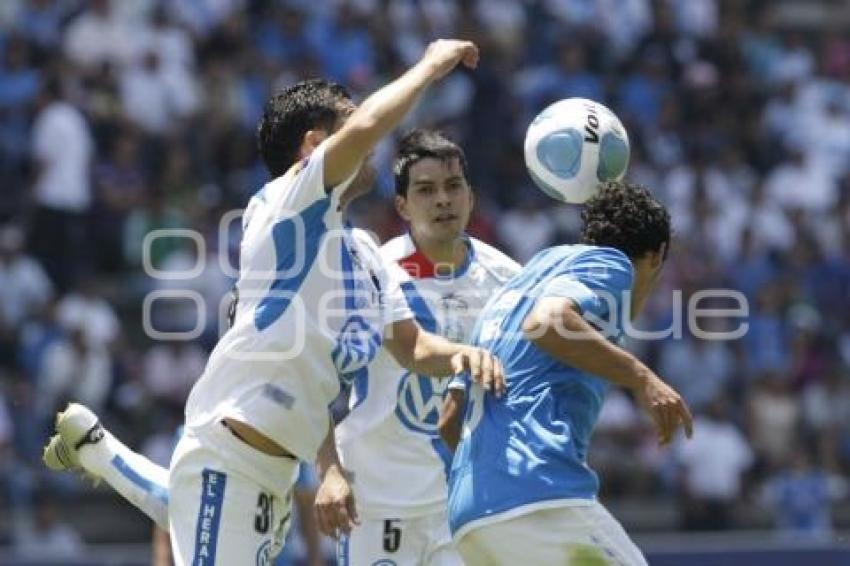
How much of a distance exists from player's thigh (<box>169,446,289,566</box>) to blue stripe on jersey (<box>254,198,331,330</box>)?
55 cm

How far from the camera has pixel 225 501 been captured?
22.4 ft

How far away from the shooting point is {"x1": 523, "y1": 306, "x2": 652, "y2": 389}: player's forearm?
6.57 meters

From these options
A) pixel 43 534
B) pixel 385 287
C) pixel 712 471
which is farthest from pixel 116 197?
pixel 385 287

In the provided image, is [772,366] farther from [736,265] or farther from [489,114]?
[489,114]

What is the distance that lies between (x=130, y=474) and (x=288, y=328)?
141 cm

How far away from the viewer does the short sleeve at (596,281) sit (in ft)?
21.9

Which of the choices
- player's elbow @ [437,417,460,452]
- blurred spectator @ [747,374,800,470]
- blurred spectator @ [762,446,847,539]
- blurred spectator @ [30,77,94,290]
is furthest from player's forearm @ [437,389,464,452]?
blurred spectator @ [747,374,800,470]

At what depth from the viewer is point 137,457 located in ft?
26.3

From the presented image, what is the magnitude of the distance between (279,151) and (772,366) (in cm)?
1111

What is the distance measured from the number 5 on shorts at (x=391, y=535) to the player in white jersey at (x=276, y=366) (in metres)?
1.50

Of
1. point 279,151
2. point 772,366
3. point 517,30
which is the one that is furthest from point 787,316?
point 279,151

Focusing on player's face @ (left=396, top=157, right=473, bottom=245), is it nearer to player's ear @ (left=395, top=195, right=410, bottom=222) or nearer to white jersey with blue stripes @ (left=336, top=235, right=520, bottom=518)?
player's ear @ (left=395, top=195, right=410, bottom=222)

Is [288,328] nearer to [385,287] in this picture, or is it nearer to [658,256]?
[385,287]

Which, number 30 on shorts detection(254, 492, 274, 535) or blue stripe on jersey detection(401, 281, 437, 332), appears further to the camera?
blue stripe on jersey detection(401, 281, 437, 332)
